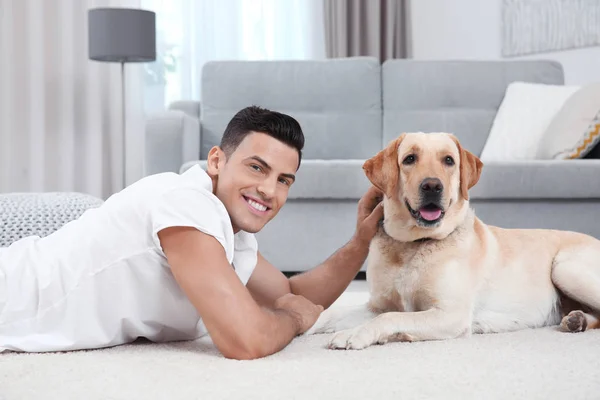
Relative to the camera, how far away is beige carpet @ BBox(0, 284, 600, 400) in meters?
1.39

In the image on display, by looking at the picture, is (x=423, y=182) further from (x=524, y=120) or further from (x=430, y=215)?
(x=524, y=120)

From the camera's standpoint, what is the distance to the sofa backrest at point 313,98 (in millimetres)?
4637

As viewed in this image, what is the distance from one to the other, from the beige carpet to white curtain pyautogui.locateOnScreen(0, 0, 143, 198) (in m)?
3.92

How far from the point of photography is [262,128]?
71.8 inches

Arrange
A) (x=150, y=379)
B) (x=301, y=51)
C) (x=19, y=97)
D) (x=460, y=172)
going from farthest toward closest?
(x=301, y=51) → (x=19, y=97) → (x=460, y=172) → (x=150, y=379)

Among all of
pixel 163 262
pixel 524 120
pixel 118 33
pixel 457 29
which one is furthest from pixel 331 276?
pixel 457 29

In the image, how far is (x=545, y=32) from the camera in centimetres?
574

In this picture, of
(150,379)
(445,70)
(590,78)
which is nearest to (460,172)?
(150,379)

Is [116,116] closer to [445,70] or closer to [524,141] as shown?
[445,70]

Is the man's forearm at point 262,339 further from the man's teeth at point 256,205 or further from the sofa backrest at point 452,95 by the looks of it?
the sofa backrest at point 452,95

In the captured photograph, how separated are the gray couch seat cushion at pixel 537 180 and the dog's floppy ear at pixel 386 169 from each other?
1605mm

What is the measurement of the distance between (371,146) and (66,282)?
10.2 ft

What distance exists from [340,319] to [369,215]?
1.06ft

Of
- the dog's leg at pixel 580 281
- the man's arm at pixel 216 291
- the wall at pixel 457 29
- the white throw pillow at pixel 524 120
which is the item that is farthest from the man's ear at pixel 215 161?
the wall at pixel 457 29
